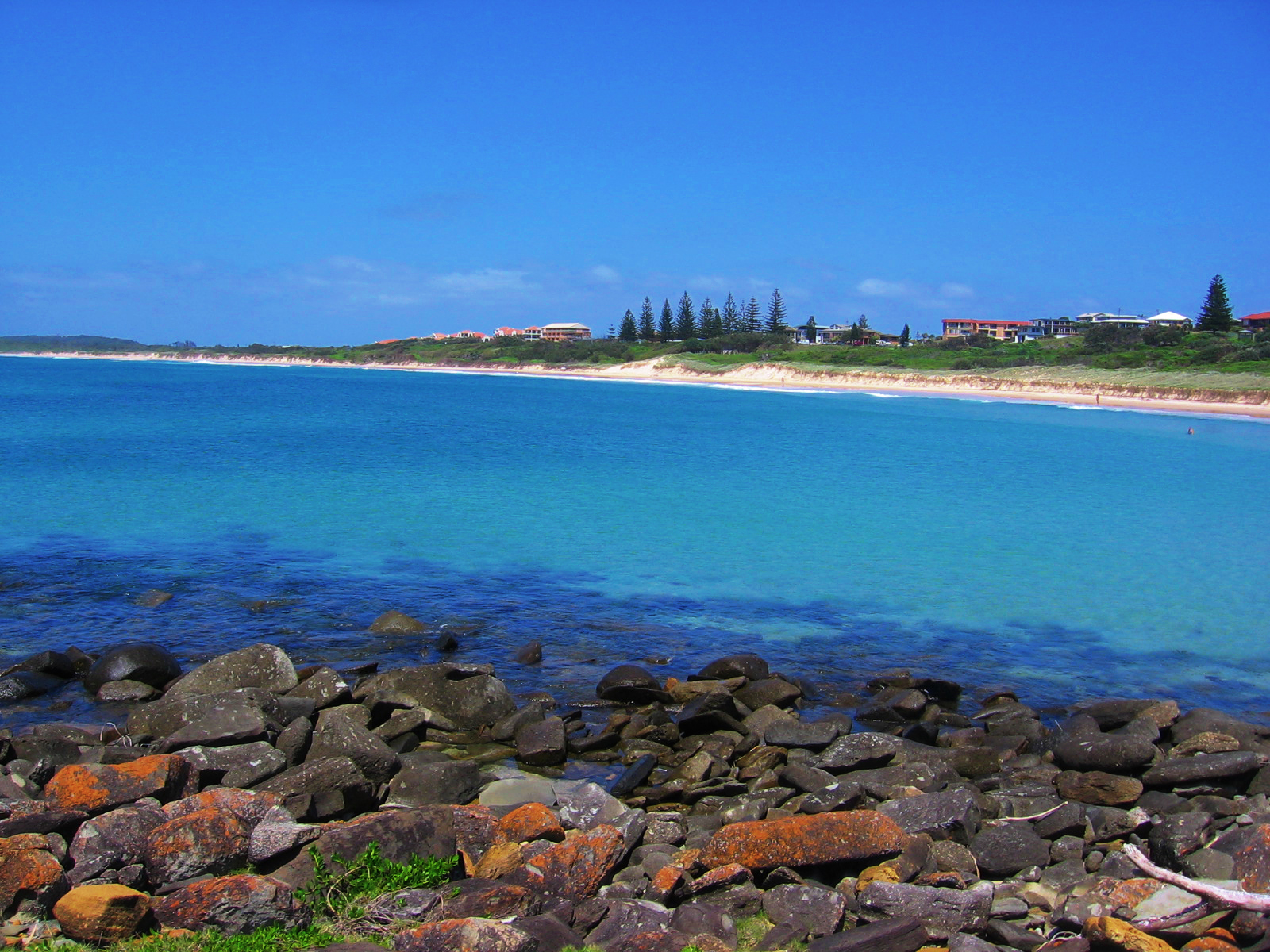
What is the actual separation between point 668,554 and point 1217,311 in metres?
102

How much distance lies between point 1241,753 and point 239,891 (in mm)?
7467

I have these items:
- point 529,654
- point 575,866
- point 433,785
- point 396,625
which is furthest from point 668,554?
point 575,866

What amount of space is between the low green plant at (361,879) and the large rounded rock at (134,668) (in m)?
5.23

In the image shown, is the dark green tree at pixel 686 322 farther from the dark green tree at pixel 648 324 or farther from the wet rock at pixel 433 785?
the wet rock at pixel 433 785

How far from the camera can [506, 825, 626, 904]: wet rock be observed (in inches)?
222

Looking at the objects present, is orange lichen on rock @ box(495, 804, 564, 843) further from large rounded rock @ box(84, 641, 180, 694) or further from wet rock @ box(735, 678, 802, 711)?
large rounded rock @ box(84, 641, 180, 694)

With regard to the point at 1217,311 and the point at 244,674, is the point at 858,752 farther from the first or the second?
the point at 1217,311

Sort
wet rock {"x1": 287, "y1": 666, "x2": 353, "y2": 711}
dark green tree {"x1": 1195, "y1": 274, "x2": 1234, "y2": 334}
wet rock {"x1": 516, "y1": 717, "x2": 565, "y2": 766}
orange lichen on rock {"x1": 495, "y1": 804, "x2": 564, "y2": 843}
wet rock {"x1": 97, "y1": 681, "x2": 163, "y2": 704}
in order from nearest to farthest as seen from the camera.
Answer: orange lichen on rock {"x1": 495, "y1": 804, "x2": 564, "y2": 843}, wet rock {"x1": 516, "y1": 717, "x2": 565, "y2": 766}, wet rock {"x1": 287, "y1": 666, "x2": 353, "y2": 711}, wet rock {"x1": 97, "y1": 681, "x2": 163, "y2": 704}, dark green tree {"x1": 1195, "y1": 274, "x2": 1234, "y2": 334}

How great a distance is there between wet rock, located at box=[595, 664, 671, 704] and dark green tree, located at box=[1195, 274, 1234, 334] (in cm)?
10684

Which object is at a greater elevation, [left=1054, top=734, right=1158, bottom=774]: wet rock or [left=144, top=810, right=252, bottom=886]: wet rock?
[left=144, top=810, right=252, bottom=886]: wet rock

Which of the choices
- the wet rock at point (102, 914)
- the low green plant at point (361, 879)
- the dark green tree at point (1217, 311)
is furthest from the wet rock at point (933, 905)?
the dark green tree at point (1217, 311)

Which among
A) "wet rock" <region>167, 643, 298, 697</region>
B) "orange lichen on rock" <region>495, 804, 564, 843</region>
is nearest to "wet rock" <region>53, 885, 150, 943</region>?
"orange lichen on rock" <region>495, 804, 564, 843</region>

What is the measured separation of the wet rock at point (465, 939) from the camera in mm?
4754

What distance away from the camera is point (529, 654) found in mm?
11211
